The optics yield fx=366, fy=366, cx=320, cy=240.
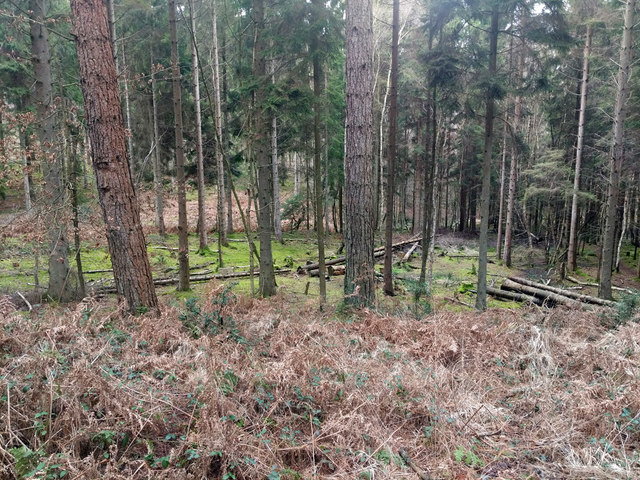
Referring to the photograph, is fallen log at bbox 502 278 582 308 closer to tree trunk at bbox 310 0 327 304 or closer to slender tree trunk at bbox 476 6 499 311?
slender tree trunk at bbox 476 6 499 311

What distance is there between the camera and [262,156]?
9.07 metres

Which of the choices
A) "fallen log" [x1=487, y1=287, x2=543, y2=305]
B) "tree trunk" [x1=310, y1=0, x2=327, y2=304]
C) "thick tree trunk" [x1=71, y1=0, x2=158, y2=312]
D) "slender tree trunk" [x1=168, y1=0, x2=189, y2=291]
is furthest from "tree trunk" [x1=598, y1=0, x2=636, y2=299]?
"thick tree trunk" [x1=71, y1=0, x2=158, y2=312]

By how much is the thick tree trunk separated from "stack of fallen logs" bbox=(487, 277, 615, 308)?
9.56 metres

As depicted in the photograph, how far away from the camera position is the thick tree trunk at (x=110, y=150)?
4660mm

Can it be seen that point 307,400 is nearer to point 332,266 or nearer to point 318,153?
point 318,153

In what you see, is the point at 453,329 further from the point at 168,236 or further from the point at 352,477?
the point at 168,236

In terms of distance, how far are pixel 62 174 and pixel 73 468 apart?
7245 millimetres

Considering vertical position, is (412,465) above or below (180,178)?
below

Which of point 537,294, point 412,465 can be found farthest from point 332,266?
point 412,465

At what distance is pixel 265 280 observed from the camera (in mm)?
9523

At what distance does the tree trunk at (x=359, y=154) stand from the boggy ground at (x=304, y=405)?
2008mm

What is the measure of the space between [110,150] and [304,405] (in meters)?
4.06

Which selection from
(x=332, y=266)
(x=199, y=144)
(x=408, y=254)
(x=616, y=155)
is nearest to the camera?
(x=616, y=155)

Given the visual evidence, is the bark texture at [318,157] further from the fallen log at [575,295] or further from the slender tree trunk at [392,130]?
the fallen log at [575,295]
